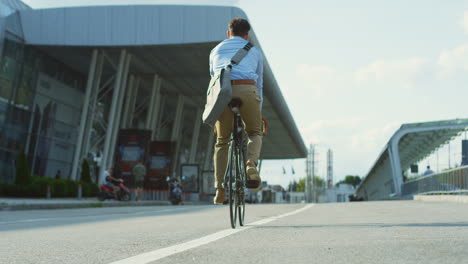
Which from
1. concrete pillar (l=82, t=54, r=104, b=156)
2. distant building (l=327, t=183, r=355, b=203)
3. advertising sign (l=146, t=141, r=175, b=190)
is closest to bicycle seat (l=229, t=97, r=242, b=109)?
concrete pillar (l=82, t=54, r=104, b=156)

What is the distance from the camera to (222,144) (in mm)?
5930

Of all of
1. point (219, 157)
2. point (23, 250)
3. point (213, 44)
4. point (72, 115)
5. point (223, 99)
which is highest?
point (213, 44)

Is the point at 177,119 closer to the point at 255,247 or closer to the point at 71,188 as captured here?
the point at 71,188

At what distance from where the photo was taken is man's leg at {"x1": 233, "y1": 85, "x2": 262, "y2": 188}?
19.0 feet

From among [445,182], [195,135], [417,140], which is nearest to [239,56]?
[445,182]

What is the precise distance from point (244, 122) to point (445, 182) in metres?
16.0

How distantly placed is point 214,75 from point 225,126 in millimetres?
519

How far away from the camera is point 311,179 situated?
107 meters

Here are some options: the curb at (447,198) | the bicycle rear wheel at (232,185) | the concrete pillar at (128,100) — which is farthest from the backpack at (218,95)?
the concrete pillar at (128,100)

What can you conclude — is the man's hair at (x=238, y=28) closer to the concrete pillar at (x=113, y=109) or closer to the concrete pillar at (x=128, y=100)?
the concrete pillar at (x=113, y=109)

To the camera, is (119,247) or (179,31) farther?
(179,31)

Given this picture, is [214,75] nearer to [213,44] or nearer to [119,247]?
[119,247]

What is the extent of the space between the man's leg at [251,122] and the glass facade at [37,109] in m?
24.2

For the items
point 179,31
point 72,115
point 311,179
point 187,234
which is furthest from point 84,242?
point 311,179
